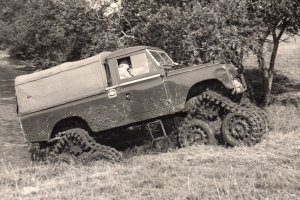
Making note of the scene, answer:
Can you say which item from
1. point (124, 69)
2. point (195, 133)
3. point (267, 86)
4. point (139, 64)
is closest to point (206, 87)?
point (195, 133)

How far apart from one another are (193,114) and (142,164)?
194cm

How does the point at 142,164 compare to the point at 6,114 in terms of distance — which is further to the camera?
the point at 6,114

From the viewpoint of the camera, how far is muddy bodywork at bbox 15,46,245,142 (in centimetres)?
1109

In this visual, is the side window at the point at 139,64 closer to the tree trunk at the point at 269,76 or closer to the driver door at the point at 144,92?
the driver door at the point at 144,92

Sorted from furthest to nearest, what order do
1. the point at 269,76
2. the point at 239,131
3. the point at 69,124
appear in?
1. the point at 269,76
2. the point at 69,124
3. the point at 239,131

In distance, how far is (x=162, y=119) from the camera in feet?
39.4

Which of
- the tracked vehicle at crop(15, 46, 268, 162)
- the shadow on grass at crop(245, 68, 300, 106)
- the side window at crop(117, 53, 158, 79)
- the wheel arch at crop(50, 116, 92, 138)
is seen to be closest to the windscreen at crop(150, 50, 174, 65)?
the tracked vehicle at crop(15, 46, 268, 162)

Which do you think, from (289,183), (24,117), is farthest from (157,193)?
(24,117)

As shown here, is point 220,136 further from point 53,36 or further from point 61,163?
point 53,36

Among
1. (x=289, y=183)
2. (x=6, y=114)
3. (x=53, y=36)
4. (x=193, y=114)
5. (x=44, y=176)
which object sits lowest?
(x=289, y=183)

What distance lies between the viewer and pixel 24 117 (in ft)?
39.8

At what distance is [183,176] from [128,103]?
3.17 meters

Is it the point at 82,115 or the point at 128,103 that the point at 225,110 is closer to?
the point at 128,103

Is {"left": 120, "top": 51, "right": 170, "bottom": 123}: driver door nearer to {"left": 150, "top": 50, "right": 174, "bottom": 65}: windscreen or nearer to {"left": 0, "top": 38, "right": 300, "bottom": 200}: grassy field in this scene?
{"left": 150, "top": 50, "right": 174, "bottom": 65}: windscreen
